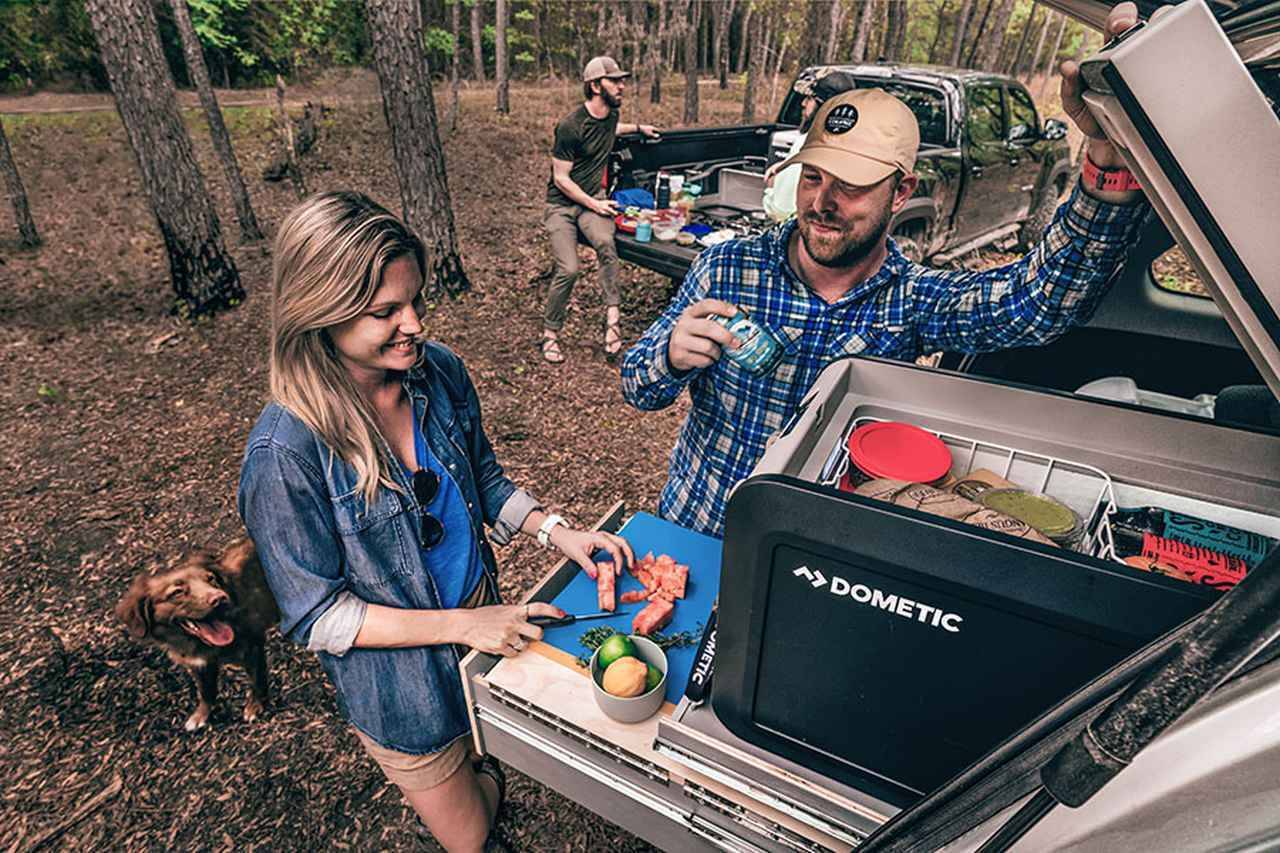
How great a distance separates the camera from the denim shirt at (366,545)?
1651mm

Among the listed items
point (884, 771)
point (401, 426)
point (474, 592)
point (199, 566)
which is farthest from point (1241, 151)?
point (199, 566)

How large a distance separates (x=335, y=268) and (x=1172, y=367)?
11.2ft

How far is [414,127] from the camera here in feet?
22.1

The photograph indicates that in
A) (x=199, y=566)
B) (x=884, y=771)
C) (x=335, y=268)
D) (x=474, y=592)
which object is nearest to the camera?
(x=884, y=771)

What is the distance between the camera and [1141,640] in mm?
843

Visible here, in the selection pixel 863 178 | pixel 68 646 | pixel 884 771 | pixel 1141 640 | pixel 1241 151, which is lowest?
pixel 68 646

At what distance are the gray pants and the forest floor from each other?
28.7 inches

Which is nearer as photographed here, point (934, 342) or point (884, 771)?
point (884, 771)

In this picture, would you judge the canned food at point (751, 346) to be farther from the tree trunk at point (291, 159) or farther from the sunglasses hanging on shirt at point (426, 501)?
the tree trunk at point (291, 159)

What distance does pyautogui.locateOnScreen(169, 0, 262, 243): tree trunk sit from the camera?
8.91 m

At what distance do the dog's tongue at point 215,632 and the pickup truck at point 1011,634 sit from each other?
1.89 meters

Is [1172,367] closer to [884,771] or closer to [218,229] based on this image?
[884,771]

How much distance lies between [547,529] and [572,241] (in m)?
4.47

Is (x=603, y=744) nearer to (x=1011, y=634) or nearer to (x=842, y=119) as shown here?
(x=1011, y=634)
